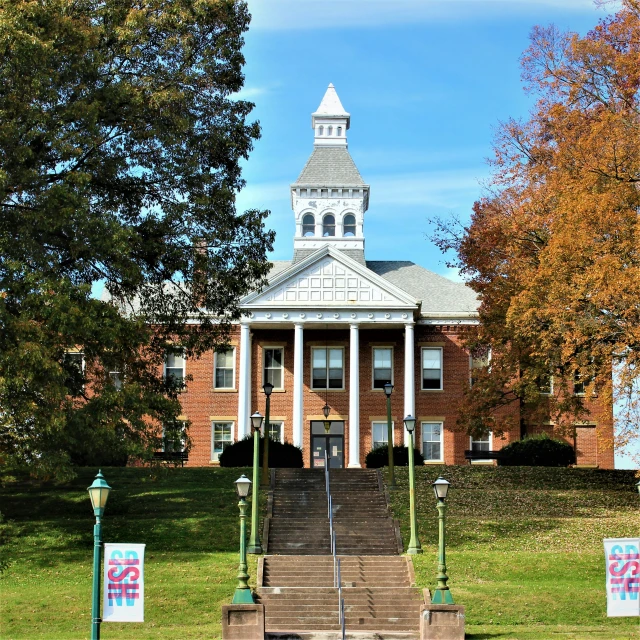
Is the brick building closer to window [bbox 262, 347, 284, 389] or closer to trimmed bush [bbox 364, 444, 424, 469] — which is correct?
window [bbox 262, 347, 284, 389]

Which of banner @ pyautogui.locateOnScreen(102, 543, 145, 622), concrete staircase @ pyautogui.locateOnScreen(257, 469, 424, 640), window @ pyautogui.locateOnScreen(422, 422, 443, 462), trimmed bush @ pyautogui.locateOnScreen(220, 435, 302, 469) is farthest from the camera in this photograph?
window @ pyautogui.locateOnScreen(422, 422, 443, 462)

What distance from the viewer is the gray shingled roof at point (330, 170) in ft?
177

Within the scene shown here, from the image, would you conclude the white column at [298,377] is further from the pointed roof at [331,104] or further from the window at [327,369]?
the pointed roof at [331,104]

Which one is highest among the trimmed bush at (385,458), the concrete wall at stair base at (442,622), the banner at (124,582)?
the trimmed bush at (385,458)

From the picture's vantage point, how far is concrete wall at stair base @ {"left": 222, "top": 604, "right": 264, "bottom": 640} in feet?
72.6

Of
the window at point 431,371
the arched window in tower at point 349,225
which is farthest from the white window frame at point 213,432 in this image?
the arched window in tower at point 349,225

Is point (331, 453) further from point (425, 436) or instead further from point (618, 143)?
point (618, 143)

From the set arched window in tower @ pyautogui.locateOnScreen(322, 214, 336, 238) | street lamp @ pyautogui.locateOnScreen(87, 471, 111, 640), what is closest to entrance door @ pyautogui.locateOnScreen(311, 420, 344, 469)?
arched window in tower @ pyautogui.locateOnScreen(322, 214, 336, 238)

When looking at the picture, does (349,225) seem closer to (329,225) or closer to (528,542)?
(329,225)

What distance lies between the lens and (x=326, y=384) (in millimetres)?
49312

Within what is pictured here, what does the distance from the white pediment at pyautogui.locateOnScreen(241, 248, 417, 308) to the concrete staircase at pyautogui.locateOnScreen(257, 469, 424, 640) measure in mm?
12162

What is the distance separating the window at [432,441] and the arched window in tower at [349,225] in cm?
1040

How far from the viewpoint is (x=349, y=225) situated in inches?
2120

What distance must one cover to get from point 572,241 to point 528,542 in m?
8.36
